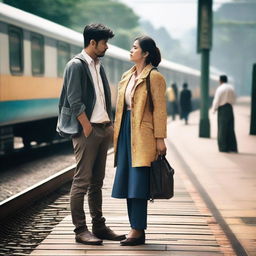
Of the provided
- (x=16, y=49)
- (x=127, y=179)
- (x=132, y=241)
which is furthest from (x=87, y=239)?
(x=16, y=49)

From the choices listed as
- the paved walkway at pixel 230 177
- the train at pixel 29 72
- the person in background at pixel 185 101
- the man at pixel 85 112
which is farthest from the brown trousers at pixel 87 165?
the person in background at pixel 185 101

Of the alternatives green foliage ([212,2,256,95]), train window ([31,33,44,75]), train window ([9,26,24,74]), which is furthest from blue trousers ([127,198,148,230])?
green foliage ([212,2,256,95])

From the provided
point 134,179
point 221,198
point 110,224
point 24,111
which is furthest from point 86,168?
point 24,111

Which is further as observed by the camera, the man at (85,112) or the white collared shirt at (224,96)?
the white collared shirt at (224,96)

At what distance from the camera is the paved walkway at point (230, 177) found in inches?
248

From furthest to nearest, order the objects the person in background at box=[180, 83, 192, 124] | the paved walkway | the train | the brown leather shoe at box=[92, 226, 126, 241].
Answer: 1. the person in background at box=[180, 83, 192, 124]
2. the train
3. the paved walkway
4. the brown leather shoe at box=[92, 226, 126, 241]

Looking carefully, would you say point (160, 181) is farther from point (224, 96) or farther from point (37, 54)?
point (37, 54)

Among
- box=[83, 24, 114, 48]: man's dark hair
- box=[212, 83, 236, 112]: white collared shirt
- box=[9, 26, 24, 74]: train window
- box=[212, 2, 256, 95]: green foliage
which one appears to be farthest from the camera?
box=[212, 2, 256, 95]: green foliage

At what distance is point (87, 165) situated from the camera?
5074 millimetres

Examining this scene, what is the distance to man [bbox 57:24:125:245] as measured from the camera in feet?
16.3

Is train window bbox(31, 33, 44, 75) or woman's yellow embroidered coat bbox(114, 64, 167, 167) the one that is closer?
woman's yellow embroidered coat bbox(114, 64, 167, 167)

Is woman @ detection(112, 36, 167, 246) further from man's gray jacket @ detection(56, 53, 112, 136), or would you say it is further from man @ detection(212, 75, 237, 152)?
man @ detection(212, 75, 237, 152)

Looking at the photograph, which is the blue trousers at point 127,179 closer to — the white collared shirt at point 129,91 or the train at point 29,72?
the white collared shirt at point 129,91

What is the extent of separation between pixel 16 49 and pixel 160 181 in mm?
7733
